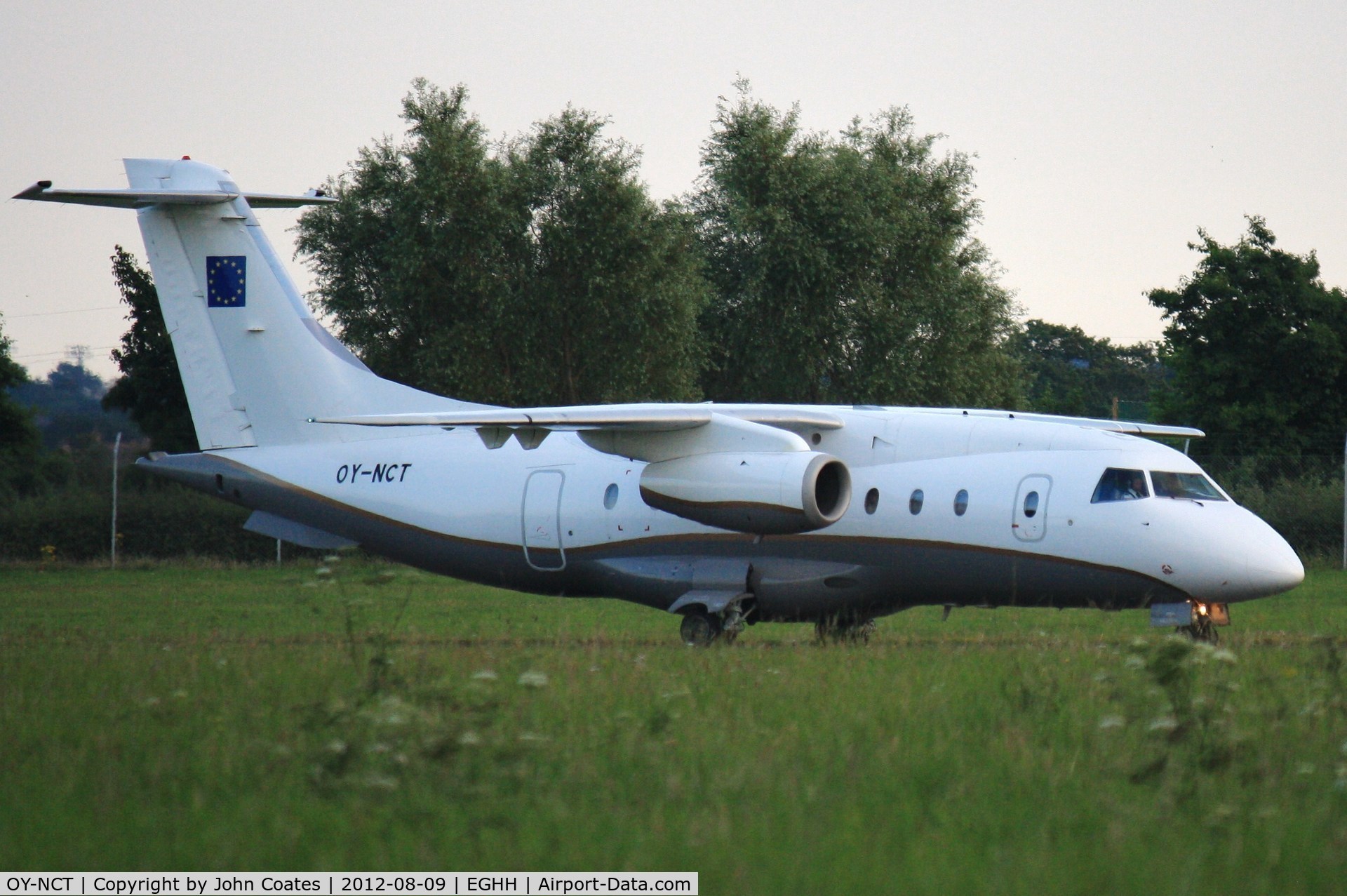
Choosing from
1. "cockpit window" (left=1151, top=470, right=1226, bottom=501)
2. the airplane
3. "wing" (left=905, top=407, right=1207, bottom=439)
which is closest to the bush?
"wing" (left=905, top=407, right=1207, bottom=439)

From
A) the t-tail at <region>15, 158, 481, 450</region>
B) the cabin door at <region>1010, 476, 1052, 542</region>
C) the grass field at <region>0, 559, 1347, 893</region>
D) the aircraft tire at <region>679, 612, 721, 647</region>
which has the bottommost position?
the aircraft tire at <region>679, 612, 721, 647</region>

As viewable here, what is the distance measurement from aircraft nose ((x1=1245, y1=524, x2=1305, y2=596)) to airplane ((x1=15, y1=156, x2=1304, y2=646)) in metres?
0.02

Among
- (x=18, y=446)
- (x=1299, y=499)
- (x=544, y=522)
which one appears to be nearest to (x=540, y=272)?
(x=18, y=446)

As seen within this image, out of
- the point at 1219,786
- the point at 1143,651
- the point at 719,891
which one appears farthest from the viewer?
the point at 1143,651

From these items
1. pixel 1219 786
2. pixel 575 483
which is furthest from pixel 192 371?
pixel 1219 786

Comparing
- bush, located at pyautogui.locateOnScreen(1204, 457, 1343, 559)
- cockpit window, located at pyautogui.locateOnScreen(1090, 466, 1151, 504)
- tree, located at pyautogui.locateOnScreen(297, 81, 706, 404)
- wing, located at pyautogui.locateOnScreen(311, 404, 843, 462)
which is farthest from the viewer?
tree, located at pyautogui.locateOnScreen(297, 81, 706, 404)

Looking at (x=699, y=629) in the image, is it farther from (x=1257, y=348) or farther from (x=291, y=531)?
(x=1257, y=348)

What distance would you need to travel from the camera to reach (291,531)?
18.8 meters

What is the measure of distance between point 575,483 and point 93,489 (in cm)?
2128

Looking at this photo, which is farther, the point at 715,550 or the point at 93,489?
the point at 93,489

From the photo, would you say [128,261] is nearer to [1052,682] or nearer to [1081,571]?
[1081,571]

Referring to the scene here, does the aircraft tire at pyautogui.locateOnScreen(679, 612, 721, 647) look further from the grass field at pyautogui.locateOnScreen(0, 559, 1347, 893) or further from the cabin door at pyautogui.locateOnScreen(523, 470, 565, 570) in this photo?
the grass field at pyautogui.locateOnScreen(0, 559, 1347, 893)

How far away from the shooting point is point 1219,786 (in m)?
6.12

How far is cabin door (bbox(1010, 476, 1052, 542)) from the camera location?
48.7ft
